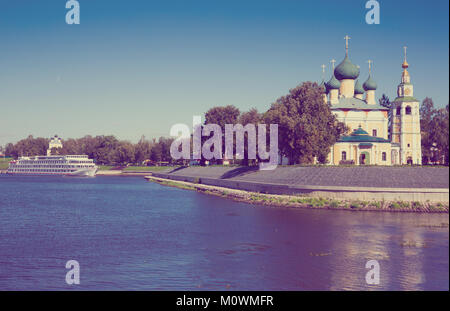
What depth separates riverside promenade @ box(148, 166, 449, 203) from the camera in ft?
157

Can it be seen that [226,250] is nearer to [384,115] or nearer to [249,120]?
[249,120]

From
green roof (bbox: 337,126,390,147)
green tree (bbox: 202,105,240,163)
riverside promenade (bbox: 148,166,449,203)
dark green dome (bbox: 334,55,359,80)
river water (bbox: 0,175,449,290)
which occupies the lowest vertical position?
river water (bbox: 0,175,449,290)

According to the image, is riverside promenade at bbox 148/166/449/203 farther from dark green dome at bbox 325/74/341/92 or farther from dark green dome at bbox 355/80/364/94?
dark green dome at bbox 355/80/364/94

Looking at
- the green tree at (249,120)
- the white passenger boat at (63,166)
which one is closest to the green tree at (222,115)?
the green tree at (249,120)

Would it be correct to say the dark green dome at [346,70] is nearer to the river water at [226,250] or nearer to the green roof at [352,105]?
the green roof at [352,105]

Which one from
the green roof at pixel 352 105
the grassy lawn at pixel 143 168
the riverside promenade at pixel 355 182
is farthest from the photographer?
the grassy lawn at pixel 143 168

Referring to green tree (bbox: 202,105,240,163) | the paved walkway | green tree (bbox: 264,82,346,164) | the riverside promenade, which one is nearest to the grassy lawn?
green tree (bbox: 202,105,240,163)

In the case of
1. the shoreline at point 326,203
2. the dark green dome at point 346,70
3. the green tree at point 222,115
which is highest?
the dark green dome at point 346,70

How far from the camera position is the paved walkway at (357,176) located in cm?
4966

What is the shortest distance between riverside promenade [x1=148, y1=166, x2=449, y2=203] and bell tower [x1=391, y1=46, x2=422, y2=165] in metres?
37.4

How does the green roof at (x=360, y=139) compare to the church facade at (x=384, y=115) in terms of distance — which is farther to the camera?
the church facade at (x=384, y=115)

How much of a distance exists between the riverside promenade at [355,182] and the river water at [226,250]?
403 cm

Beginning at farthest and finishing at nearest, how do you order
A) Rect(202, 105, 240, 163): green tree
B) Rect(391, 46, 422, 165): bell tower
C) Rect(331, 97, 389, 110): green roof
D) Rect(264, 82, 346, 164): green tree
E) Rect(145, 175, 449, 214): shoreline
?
Rect(202, 105, 240, 163): green tree, Rect(331, 97, 389, 110): green roof, Rect(391, 46, 422, 165): bell tower, Rect(264, 82, 346, 164): green tree, Rect(145, 175, 449, 214): shoreline
